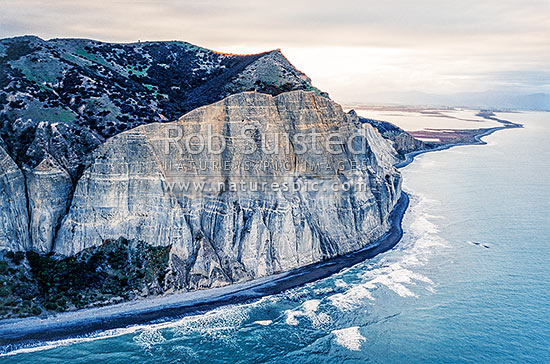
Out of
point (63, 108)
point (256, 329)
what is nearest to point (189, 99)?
point (63, 108)

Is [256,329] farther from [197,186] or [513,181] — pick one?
[513,181]

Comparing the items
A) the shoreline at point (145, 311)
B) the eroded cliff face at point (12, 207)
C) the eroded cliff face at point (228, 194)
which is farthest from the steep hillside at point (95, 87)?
the shoreline at point (145, 311)

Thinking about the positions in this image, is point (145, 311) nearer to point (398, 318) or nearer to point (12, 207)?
point (12, 207)

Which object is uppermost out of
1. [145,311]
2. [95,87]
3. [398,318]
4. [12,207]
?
[95,87]

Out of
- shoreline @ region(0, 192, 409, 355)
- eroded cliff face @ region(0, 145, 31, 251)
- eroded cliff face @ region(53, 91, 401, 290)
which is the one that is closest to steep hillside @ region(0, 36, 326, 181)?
eroded cliff face @ region(0, 145, 31, 251)

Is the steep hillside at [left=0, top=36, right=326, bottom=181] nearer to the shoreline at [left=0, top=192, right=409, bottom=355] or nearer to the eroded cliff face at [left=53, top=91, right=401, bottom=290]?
the eroded cliff face at [left=53, top=91, right=401, bottom=290]

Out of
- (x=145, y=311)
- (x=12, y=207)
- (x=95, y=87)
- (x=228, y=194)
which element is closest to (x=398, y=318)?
(x=228, y=194)
